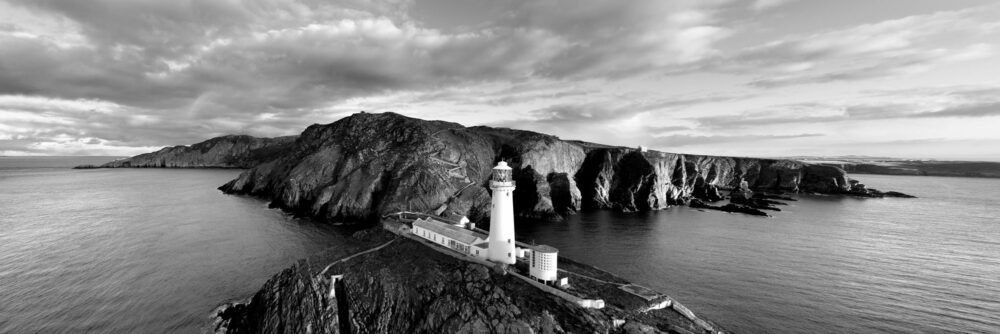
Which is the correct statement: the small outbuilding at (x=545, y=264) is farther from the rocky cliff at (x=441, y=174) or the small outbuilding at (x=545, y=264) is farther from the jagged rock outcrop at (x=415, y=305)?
the rocky cliff at (x=441, y=174)

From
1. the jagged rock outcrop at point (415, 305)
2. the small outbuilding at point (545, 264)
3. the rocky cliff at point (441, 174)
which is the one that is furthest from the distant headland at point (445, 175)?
the small outbuilding at point (545, 264)

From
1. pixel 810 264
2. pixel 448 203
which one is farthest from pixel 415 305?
pixel 810 264

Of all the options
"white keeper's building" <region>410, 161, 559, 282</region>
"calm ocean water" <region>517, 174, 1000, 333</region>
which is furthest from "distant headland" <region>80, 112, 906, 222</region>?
"white keeper's building" <region>410, 161, 559, 282</region>

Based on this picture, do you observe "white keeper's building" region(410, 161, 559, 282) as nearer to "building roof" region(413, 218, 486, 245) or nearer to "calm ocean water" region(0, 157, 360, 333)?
"building roof" region(413, 218, 486, 245)

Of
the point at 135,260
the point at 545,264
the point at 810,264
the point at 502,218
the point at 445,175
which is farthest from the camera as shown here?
the point at 445,175

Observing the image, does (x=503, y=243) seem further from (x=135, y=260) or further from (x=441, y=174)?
(x=135, y=260)

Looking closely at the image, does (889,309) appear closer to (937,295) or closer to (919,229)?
(937,295)
